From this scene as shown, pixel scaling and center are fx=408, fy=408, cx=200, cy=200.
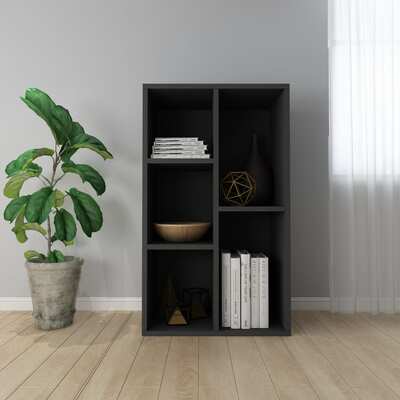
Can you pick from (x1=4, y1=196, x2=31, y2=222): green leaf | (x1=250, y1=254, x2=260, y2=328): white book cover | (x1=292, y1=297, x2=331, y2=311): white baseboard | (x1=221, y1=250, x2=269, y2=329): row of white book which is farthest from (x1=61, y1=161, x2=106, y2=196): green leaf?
(x1=292, y1=297, x2=331, y2=311): white baseboard

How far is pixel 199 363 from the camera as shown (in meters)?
1.68

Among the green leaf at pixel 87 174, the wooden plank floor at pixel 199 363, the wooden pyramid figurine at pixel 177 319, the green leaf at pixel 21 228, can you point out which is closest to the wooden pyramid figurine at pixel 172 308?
the wooden pyramid figurine at pixel 177 319

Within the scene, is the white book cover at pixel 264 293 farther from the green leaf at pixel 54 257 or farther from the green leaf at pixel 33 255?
the green leaf at pixel 33 255

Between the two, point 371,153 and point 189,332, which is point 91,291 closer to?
point 189,332

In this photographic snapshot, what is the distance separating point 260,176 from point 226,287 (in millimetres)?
610

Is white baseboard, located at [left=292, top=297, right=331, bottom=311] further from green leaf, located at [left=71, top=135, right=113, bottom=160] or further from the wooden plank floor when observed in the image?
green leaf, located at [left=71, top=135, right=113, bottom=160]

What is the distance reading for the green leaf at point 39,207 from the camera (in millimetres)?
1935

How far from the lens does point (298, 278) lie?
249 cm

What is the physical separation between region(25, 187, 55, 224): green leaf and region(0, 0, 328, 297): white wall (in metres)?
0.51

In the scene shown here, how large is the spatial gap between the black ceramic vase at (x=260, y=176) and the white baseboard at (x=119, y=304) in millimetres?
704

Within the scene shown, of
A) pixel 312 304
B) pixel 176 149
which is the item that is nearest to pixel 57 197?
pixel 176 149

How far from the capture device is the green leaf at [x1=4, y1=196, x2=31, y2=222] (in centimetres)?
205

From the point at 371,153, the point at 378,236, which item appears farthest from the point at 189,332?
the point at 371,153

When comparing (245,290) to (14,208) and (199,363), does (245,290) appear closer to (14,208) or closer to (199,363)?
(199,363)
